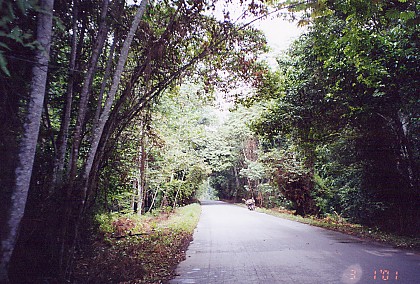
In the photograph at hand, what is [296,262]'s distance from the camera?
6.62m

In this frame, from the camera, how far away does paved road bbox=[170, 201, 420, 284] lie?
5453 mm

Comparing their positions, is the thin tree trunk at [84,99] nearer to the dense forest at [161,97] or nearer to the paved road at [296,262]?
the dense forest at [161,97]

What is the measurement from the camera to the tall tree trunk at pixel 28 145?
365cm

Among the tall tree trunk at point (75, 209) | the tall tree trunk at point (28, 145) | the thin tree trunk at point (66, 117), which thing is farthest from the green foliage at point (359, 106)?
the tall tree trunk at point (28, 145)

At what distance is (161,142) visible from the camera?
12039mm

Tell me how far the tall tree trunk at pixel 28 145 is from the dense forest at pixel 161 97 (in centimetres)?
2

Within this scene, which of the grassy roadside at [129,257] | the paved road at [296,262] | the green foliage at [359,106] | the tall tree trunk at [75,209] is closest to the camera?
the tall tree trunk at [75,209]

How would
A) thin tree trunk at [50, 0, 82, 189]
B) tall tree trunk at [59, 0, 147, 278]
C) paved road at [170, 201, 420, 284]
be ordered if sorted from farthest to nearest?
1. paved road at [170, 201, 420, 284]
2. thin tree trunk at [50, 0, 82, 189]
3. tall tree trunk at [59, 0, 147, 278]

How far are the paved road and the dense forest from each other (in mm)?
2751

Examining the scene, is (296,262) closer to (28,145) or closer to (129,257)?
(129,257)

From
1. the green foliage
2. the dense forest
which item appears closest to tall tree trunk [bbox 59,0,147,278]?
the dense forest

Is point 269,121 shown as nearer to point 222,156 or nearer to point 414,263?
point 414,263

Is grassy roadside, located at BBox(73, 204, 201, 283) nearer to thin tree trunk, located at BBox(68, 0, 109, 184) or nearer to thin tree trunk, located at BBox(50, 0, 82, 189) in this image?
thin tree trunk, located at BBox(50, 0, 82, 189)

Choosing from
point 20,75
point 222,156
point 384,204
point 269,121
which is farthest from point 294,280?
point 222,156
